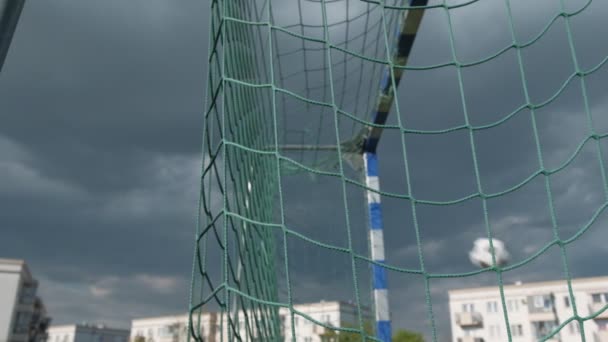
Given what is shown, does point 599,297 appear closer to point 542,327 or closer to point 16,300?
point 542,327

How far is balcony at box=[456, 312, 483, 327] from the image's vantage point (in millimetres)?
28859

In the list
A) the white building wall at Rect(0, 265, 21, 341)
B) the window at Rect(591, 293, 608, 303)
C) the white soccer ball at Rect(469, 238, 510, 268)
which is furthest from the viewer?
the white building wall at Rect(0, 265, 21, 341)

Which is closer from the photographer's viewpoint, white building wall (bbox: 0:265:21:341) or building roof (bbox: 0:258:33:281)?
white building wall (bbox: 0:265:21:341)

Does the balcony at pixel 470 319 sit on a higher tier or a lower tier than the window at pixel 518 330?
higher

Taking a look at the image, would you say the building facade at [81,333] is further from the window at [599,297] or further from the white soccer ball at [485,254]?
the white soccer ball at [485,254]

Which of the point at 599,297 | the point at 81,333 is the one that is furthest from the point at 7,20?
the point at 81,333

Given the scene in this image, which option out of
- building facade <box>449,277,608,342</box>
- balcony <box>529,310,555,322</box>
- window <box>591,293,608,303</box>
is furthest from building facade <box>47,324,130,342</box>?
window <box>591,293,608,303</box>

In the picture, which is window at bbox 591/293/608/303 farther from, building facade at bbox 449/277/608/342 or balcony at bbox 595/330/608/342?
balcony at bbox 595/330/608/342

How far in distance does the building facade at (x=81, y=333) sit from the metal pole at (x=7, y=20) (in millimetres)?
→ 61567

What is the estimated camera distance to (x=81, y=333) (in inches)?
2296

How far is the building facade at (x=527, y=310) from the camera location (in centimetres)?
2370

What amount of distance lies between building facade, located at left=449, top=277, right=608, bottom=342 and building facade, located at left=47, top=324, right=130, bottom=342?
4457 cm

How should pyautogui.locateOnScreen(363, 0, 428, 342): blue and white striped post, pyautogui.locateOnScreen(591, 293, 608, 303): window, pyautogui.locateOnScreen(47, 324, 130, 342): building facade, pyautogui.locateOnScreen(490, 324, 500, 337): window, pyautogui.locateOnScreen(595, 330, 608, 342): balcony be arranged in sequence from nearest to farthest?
pyautogui.locateOnScreen(363, 0, 428, 342): blue and white striped post → pyautogui.locateOnScreen(595, 330, 608, 342): balcony → pyautogui.locateOnScreen(591, 293, 608, 303): window → pyautogui.locateOnScreen(490, 324, 500, 337): window → pyautogui.locateOnScreen(47, 324, 130, 342): building facade

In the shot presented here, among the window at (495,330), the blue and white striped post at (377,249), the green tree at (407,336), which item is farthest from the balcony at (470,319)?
the blue and white striped post at (377,249)
